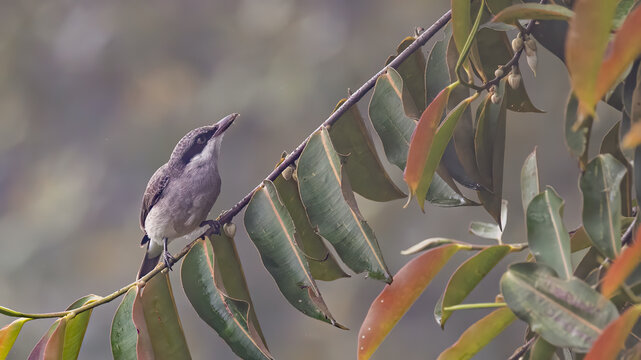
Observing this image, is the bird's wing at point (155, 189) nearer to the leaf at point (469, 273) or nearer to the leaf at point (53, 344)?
the leaf at point (53, 344)

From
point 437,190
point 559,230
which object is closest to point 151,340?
point 437,190

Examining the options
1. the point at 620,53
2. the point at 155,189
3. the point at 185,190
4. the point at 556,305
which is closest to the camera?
the point at 620,53

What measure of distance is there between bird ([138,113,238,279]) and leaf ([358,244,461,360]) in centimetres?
66

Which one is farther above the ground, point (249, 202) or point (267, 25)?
point (267, 25)

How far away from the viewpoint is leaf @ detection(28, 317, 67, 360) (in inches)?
30.5

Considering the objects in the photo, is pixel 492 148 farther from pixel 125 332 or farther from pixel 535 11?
pixel 125 332

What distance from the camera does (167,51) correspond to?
389 cm

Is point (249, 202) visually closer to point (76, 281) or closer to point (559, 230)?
→ point (559, 230)

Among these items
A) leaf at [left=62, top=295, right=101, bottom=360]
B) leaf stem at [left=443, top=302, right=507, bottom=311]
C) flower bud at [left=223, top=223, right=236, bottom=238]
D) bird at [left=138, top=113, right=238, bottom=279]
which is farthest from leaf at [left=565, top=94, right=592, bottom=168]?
bird at [left=138, top=113, right=238, bottom=279]

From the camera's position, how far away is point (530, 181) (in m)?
0.65

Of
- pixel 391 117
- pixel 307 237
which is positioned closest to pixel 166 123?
pixel 307 237

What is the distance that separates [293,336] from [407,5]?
5.34ft

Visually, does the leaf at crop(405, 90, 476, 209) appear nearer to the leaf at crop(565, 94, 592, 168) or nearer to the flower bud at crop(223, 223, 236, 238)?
the leaf at crop(565, 94, 592, 168)

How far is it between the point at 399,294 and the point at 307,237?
0.80 ft
